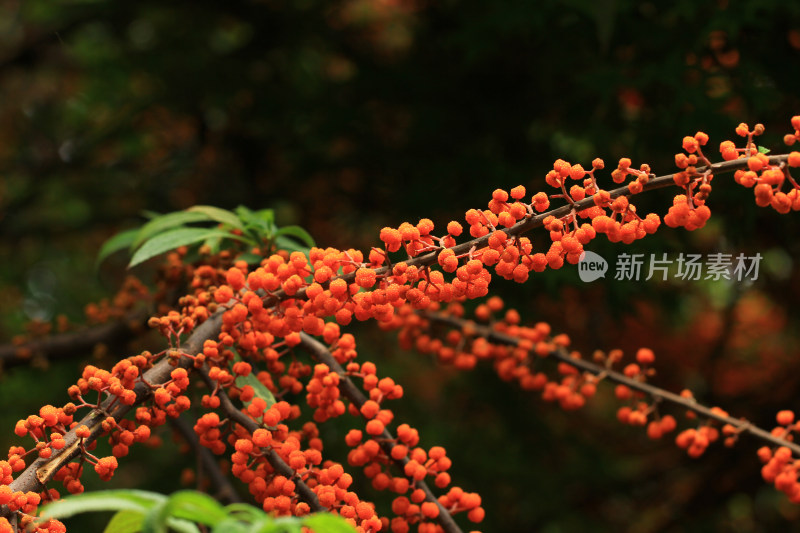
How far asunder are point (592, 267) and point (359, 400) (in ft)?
2.24

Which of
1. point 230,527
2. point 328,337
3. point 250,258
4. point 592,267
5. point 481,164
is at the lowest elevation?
point 230,527

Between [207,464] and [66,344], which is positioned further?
[66,344]

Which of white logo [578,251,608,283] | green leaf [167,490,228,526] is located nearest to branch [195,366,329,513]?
green leaf [167,490,228,526]

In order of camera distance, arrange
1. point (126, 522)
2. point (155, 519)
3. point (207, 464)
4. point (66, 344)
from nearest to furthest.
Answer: point (155, 519)
point (126, 522)
point (207, 464)
point (66, 344)

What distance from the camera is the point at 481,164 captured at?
169 centimetres

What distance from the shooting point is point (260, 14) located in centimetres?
226

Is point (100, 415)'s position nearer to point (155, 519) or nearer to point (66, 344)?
point (155, 519)

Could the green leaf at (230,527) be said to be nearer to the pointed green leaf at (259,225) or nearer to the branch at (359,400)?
the branch at (359,400)

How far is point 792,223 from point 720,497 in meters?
0.78

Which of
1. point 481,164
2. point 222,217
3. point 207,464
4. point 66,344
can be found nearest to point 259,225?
point 222,217

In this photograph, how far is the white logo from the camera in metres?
1.37

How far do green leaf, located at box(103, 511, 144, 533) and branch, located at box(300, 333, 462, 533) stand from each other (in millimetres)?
340

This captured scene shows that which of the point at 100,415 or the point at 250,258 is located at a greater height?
the point at 250,258

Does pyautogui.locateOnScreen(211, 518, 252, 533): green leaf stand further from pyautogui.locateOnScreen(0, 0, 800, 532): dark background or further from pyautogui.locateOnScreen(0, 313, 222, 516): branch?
pyautogui.locateOnScreen(0, 0, 800, 532): dark background
